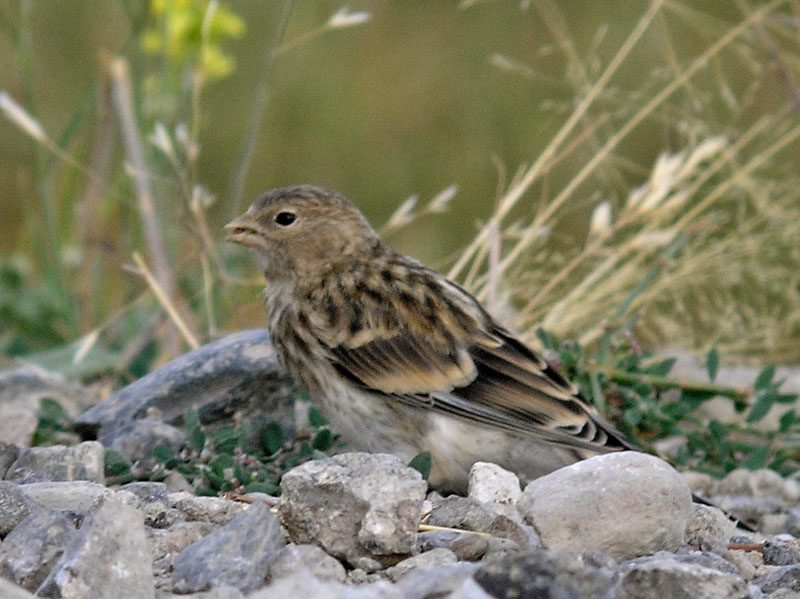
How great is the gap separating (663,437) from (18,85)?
5331 millimetres

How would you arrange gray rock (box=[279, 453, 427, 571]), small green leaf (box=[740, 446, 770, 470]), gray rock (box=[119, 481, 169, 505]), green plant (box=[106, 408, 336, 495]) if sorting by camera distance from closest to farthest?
gray rock (box=[279, 453, 427, 571]), gray rock (box=[119, 481, 169, 505]), green plant (box=[106, 408, 336, 495]), small green leaf (box=[740, 446, 770, 470])

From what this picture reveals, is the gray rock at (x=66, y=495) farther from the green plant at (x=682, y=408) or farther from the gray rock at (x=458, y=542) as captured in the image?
the green plant at (x=682, y=408)

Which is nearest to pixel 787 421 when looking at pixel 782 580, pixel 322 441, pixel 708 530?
pixel 708 530

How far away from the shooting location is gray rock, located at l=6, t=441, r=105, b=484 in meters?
3.23

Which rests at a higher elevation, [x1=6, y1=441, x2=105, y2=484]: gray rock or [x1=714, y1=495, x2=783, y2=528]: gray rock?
[x1=6, y1=441, x2=105, y2=484]: gray rock

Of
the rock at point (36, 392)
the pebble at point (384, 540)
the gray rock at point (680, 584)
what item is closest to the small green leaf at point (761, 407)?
the pebble at point (384, 540)

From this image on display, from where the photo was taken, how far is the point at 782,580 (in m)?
2.56

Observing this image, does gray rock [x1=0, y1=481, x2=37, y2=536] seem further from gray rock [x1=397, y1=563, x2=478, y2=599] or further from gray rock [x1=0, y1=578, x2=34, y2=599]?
gray rock [x1=397, y1=563, x2=478, y2=599]

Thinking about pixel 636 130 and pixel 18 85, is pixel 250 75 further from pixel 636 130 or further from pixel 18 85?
pixel 636 130

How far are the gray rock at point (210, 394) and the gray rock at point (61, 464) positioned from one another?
0.58 m

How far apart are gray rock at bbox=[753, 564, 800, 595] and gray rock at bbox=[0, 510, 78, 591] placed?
1339 mm

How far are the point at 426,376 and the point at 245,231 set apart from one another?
0.89 m

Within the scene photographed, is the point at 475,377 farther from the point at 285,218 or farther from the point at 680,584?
the point at 680,584

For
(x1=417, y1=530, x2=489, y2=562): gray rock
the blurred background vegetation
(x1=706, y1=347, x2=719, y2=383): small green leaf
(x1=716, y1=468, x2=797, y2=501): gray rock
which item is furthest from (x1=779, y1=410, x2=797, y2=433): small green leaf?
(x1=417, y1=530, x2=489, y2=562): gray rock
